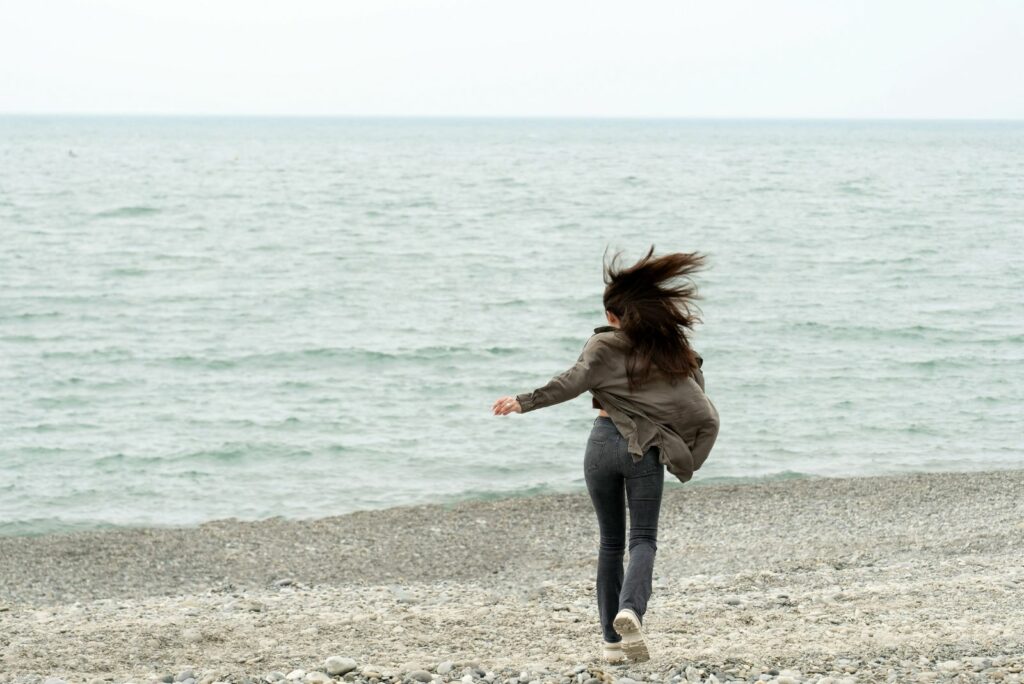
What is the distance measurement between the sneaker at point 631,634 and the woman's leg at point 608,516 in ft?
0.69

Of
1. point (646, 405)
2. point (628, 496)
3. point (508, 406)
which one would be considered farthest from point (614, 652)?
point (508, 406)

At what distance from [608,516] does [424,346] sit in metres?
19.0

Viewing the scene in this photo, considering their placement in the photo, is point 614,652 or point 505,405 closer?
point 505,405

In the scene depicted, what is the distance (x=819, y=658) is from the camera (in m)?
6.51

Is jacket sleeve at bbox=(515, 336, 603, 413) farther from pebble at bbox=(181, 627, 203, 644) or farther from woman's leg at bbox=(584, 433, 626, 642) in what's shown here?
pebble at bbox=(181, 627, 203, 644)

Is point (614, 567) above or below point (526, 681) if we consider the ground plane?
above

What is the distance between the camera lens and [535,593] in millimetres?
9938

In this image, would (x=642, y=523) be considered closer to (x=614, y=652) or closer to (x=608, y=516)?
(x=608, y=516)

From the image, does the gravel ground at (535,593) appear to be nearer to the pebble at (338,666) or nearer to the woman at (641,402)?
the pebble at (338,666)

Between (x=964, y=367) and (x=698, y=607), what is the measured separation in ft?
53.8

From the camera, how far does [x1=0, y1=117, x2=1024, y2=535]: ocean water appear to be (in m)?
16.3

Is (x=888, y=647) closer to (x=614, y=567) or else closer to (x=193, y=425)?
(x=614, y=567)

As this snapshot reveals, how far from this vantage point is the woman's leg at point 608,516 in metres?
6.02

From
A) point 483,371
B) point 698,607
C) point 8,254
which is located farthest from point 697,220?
point 698,607
